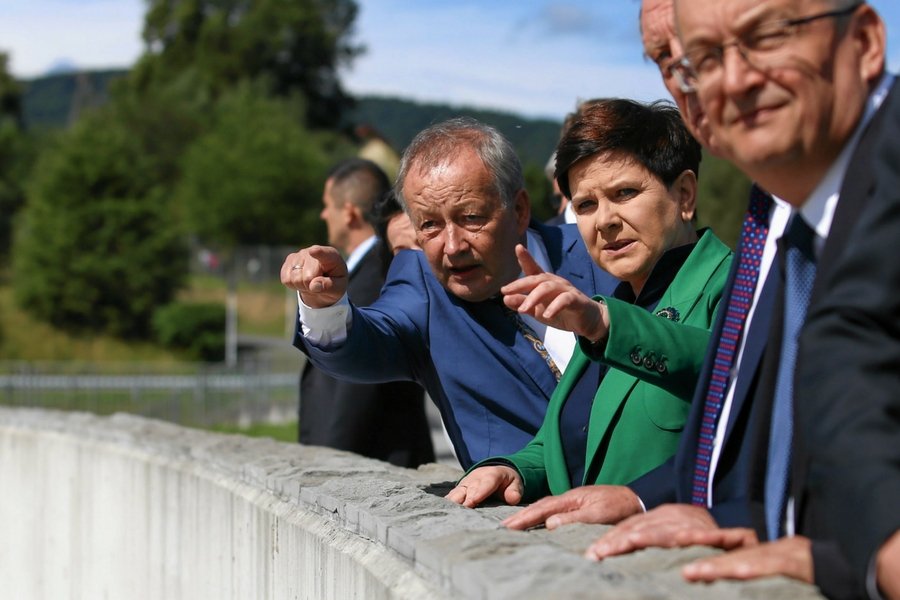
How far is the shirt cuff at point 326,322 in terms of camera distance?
4.59m

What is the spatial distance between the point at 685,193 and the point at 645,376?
0.98m

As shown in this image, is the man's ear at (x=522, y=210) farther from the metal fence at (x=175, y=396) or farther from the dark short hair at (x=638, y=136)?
the metal fence at (x=175, y=396)

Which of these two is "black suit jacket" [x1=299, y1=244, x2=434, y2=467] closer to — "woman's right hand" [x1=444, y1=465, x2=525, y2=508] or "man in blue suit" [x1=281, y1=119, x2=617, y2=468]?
"man in blue suit" [x1=281, y1=119, x2=617, y2=468]

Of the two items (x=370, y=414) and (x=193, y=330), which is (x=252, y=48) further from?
(x=370, y=414)

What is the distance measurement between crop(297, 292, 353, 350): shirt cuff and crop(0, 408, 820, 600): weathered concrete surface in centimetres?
48

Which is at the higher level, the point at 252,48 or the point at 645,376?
the point at 252,48

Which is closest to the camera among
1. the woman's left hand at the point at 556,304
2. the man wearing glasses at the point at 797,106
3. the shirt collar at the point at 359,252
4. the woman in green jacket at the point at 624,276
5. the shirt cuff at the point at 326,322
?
the man wearing glasses at the point at 797,106

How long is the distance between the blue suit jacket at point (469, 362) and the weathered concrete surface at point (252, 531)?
0.90 feet

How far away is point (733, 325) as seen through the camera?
308 centimetres

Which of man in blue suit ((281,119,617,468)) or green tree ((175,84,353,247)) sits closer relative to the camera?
man in blue suit ((281,119,617,468))

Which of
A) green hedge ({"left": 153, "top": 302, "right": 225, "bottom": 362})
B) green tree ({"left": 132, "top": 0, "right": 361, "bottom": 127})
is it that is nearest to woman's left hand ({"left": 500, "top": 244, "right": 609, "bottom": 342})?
green hedge ({"left": 153, "top": 302, "right": 225, "bottom": 362})

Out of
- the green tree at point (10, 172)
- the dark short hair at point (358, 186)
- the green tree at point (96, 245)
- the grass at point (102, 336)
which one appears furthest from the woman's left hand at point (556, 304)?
the green tree at point (10, 172)

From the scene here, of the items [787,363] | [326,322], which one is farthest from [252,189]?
[787,363]

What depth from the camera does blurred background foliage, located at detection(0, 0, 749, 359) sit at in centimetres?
5997
